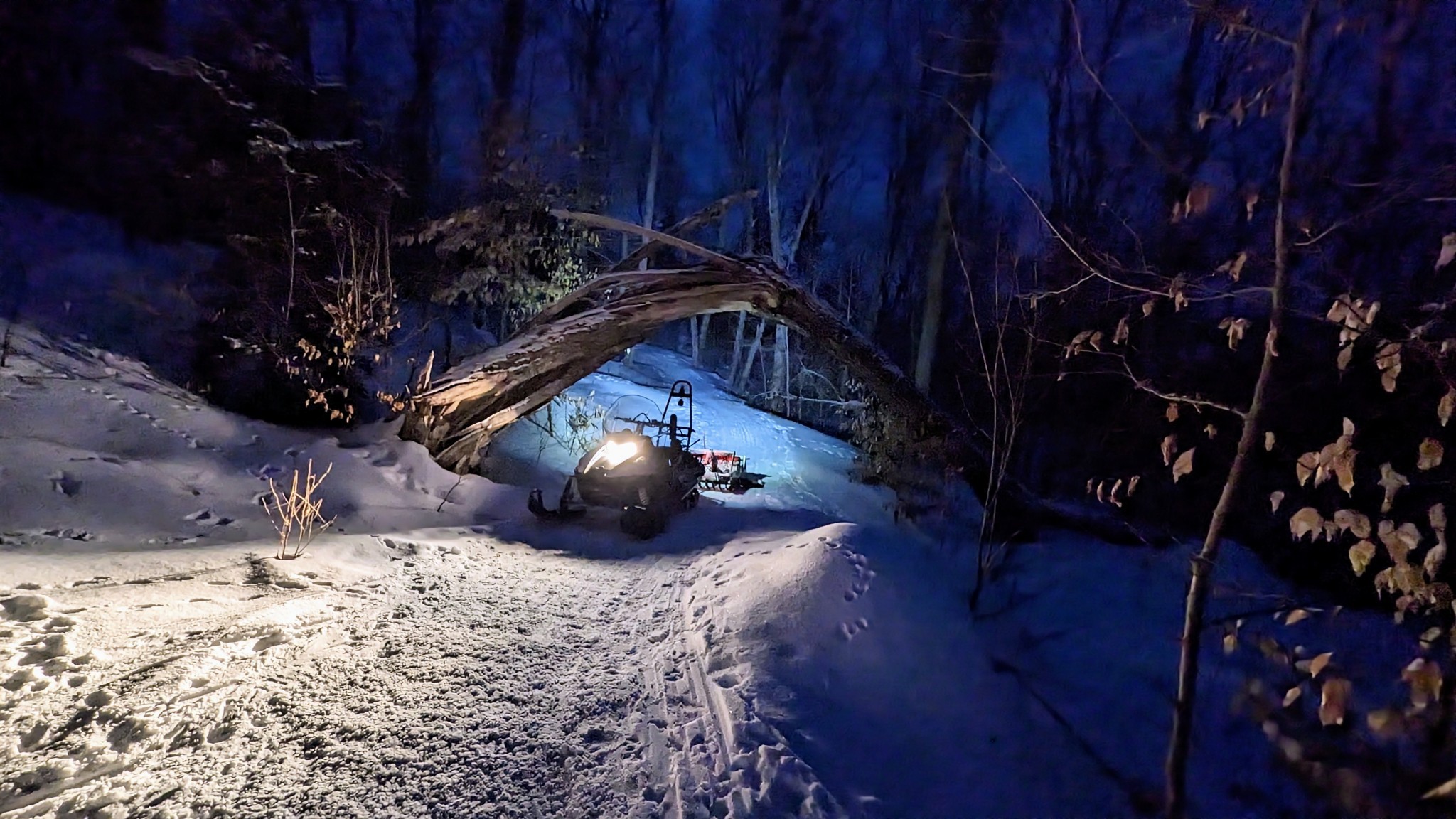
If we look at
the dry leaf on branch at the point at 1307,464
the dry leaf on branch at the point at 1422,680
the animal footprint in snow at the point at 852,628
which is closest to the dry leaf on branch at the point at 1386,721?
the dry leaf on branch at the point at 1422,680

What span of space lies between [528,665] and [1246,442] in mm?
3711

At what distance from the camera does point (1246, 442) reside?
2.17 metres

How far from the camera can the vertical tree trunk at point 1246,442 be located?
204 centimetres

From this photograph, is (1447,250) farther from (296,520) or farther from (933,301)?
(933,301)

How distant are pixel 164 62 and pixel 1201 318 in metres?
16.4

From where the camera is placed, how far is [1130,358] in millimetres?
10484

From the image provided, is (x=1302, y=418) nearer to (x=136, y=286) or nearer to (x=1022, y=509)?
(x=1022, y=509)

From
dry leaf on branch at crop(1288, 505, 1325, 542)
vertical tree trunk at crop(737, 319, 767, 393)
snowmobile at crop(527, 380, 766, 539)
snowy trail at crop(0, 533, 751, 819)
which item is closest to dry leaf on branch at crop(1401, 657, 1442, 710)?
dry leaf on branch at crop(1288, 505, 1325, 542)

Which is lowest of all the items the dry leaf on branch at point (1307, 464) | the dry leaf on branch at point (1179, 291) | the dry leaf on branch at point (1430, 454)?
the dry leaf on branch at point (1307, 464)

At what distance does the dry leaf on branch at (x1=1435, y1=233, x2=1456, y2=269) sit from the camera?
5.42 ft

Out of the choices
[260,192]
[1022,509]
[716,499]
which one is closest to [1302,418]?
[1022,509]

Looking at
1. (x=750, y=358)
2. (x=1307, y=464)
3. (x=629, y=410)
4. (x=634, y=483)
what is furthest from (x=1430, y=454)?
(x=750, y=358)

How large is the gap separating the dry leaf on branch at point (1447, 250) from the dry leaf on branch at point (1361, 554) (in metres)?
0.74

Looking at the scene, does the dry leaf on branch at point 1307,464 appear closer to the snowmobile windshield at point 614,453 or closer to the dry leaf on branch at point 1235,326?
the dry leaf on branch at point 1235,326
